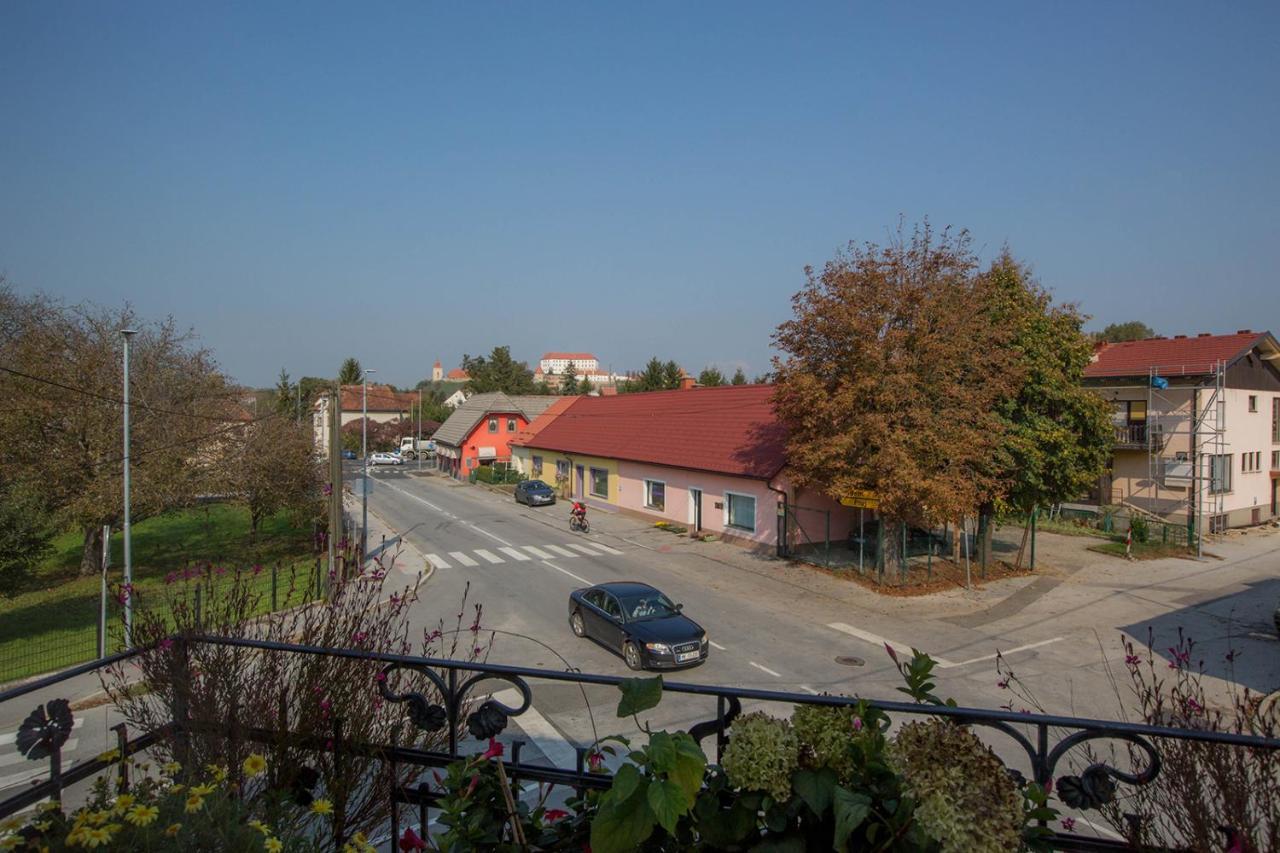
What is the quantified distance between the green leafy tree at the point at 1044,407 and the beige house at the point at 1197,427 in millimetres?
10142

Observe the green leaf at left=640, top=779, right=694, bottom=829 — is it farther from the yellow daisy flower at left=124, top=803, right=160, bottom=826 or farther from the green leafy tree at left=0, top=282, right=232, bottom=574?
the green leafy tree at left=0, top=282, right=232, bottom=574

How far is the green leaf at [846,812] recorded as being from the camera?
6.55ft

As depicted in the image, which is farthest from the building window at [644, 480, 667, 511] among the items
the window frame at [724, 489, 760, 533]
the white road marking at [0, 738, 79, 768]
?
the white road marking at [0, 738, 79, 768]

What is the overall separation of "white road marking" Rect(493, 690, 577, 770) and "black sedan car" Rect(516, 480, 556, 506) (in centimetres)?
2697

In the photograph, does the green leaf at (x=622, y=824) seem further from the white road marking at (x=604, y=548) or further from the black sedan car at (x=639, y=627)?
the white road marking at (x=604, y=548)

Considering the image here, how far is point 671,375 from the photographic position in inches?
3270

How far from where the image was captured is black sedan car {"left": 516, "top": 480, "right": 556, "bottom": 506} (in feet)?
129

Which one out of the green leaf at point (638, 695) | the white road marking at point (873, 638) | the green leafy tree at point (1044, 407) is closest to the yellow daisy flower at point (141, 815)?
the green leaf at point (638, 695)

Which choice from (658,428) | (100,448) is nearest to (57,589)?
(100,448)

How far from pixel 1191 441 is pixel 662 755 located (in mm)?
36907

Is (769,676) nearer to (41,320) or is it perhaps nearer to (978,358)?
(978,358)

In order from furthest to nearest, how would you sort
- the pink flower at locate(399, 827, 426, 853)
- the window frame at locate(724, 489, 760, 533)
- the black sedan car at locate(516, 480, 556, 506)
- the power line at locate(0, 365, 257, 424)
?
the black sedan car at locate(516, 480, 556, 506) < the window frame at locate(724, 489, 760, 533) < the power line at locate(0, 365, 257, 424) < the pink flower at locate(399, 827, 426, 853)

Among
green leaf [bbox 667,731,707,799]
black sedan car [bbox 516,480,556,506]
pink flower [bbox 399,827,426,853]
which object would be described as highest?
green leaf [bbox 667,731,707,799]

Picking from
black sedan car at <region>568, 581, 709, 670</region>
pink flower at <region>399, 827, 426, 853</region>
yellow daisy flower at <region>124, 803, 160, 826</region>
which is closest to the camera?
yellow daisy flower at <region>124, 803, 160, 826</region>
